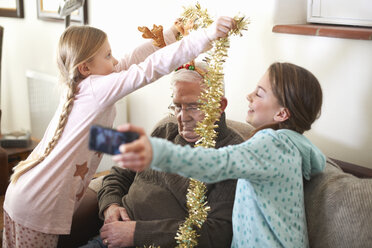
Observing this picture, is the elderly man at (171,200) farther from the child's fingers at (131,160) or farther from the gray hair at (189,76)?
the child's fingers at (131,160)

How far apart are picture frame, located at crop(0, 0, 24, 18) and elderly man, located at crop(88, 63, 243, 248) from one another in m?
2.63

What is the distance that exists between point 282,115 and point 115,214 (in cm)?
73

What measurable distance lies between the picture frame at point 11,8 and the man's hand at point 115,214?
109 inches

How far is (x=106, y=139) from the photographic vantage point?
803mm

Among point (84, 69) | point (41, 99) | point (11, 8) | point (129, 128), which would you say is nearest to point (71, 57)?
point (84, 69)

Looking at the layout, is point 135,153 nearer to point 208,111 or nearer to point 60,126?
point 208,111

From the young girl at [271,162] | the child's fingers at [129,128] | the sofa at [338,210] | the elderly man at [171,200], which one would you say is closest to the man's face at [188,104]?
the elderly man at [171,200]

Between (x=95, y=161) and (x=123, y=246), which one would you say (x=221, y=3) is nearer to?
(x=95, y=161)

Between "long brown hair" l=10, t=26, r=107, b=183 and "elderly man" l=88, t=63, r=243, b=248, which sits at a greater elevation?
"long brown hair" l=10, t=26, r=107, b=183

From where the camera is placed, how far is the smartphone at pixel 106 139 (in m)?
0.80

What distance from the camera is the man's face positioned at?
1499 mm

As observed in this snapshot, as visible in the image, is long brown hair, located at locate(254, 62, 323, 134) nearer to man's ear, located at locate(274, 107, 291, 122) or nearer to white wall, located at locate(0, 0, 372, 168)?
man's ear, located at locate(274, 107, 291, 122)

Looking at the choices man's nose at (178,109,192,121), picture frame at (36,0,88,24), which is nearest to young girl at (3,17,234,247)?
man's nose at (178,109,192,121)

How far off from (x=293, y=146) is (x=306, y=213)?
0.24 m
